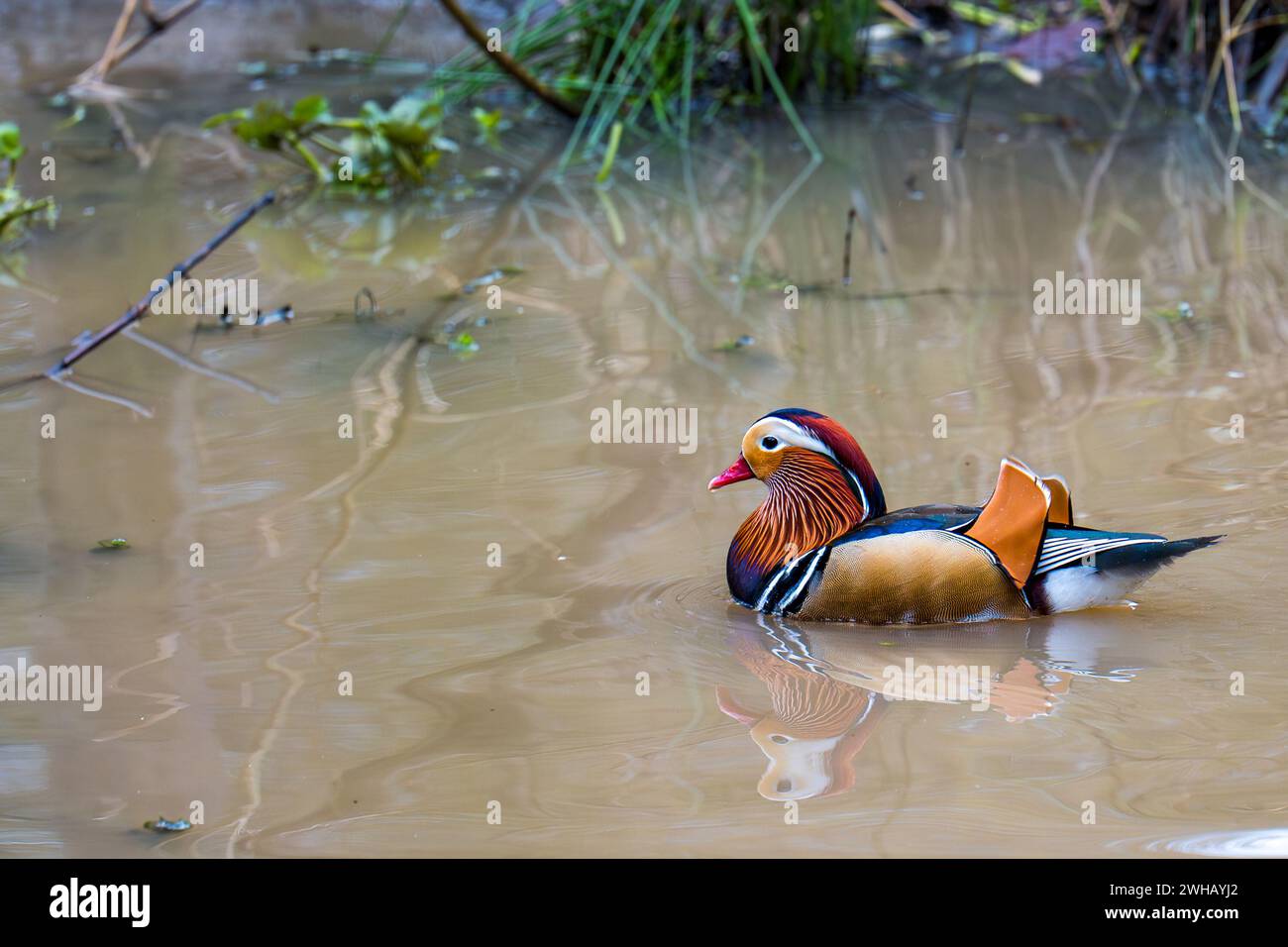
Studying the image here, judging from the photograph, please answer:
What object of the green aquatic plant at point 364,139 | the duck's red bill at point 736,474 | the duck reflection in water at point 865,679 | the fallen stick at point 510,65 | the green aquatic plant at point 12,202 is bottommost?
the duck reflection in water at point 865,679

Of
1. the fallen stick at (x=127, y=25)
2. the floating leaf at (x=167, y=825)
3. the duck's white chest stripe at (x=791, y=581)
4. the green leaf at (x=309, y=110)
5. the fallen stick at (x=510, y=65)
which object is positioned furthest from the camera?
the fallen stick at (x=127, y=25)

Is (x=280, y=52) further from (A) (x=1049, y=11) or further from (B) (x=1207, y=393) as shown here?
(B) (x=1207, y=393)

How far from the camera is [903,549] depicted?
3607 mm

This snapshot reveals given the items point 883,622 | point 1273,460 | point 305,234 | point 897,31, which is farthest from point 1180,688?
point 897,31

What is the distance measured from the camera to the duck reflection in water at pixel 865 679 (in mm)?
3189

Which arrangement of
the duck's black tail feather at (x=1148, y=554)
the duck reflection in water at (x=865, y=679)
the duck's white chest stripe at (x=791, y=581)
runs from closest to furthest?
the duck reflection in water at (x=865, y=679), the duck's black tail feather at (x=1148, y=554), the duck's white chest stripe at (x=791, y=581)

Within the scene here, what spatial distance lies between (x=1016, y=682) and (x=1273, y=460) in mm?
1599

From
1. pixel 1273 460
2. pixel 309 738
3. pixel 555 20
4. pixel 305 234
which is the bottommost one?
pixel 309 738

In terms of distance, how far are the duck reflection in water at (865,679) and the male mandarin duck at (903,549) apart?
0.07 metres

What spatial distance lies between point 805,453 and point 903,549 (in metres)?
0.36

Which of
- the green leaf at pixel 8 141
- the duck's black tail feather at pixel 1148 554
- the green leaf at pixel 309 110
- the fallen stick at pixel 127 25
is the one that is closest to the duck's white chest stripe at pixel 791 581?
the duck's black tail feather at pixel 1148 554

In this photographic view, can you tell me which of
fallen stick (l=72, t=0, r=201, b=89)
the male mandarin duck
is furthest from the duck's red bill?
fallen stick (l=72, t=0, r=201, b=89)

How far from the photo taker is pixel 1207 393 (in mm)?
5059

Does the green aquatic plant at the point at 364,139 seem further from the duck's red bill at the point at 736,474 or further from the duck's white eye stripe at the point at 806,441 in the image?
the duck's white eye stripe at the point at 806,441
